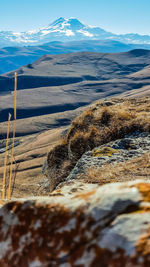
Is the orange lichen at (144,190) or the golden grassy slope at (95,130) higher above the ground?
the orange lichen at (144,190)

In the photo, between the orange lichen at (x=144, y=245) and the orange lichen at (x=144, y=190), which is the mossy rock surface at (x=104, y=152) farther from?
the orange lichen at (x=144, y=245)

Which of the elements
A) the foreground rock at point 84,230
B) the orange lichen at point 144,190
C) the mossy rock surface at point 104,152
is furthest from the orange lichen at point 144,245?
the mossy rock surface at point 104,152

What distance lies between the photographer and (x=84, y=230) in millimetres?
2824

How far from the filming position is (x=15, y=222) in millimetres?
3445

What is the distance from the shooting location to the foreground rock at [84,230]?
2494 mm

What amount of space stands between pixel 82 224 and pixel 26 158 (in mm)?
117405

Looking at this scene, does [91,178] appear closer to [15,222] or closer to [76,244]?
[15,222]

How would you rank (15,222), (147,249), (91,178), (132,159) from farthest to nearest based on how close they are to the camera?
(132,159) < (91,178) < (15,222) < (147,249)

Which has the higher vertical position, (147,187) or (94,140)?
(147,187)

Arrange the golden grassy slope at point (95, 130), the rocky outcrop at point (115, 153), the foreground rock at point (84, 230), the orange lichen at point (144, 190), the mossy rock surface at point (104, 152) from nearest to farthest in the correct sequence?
the foreground rock at point (84, 230)
the orange lichen at point (144, 190)
the rocky outcrop at point (115, 153)
the mossy rock surface at point (104, 152)
the golden grassy slope at point (95, 130)

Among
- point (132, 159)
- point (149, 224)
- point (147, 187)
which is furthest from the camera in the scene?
point (132, 159)

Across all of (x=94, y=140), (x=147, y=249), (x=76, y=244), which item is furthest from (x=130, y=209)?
(x=94, y=140)

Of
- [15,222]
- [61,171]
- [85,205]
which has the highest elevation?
[85,205]

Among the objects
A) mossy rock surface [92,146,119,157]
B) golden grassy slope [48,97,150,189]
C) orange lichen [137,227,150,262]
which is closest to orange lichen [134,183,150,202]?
orange lichen [137,227,150,262]
